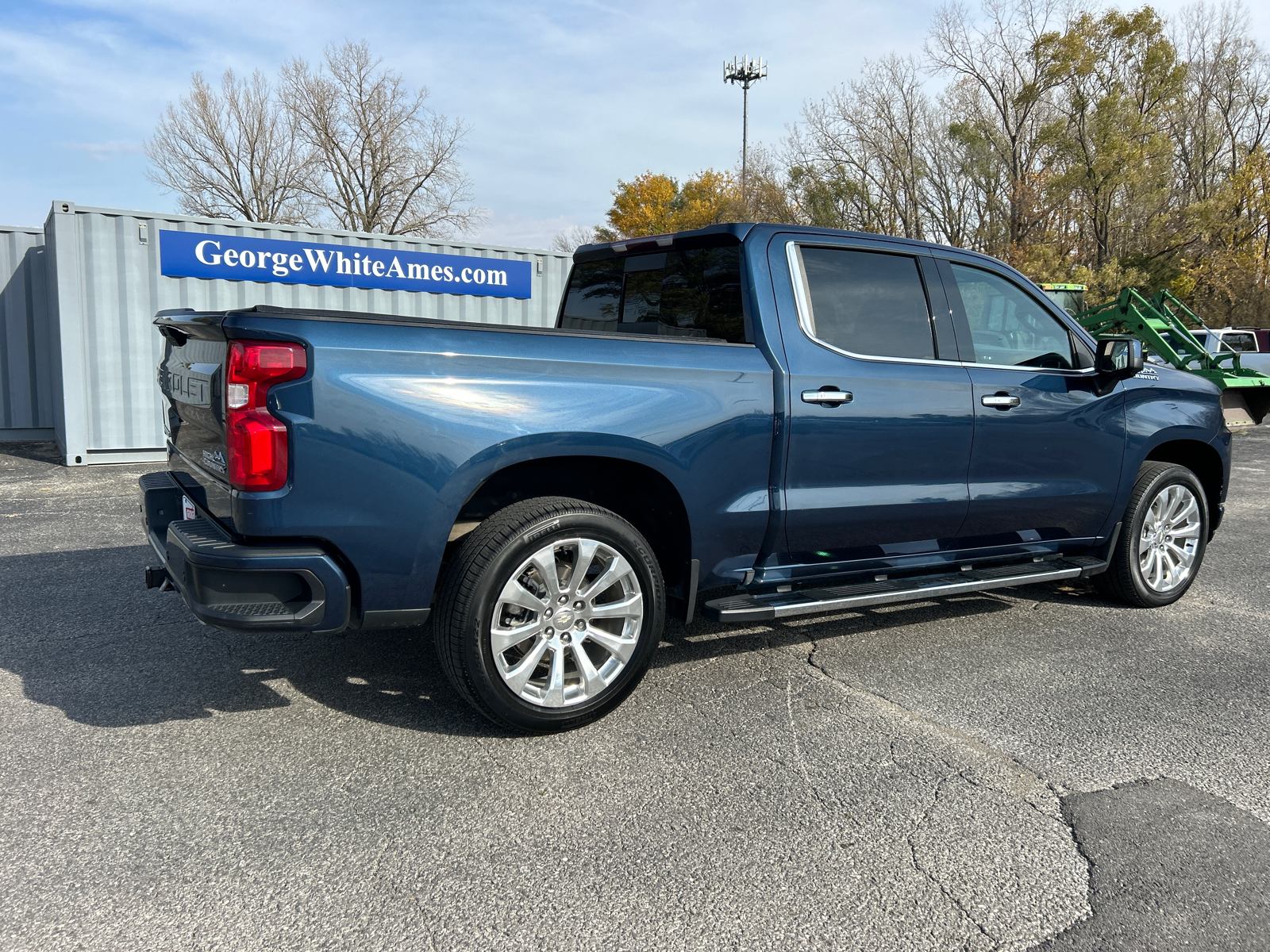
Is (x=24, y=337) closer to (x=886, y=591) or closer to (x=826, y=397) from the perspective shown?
(x=826, y=397)

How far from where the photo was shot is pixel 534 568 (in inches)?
127

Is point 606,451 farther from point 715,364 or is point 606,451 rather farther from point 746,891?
point 746,891

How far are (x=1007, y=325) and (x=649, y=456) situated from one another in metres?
2.23

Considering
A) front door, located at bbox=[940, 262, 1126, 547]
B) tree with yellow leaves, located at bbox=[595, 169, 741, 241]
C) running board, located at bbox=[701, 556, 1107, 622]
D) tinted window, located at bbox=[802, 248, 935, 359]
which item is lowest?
running board, located at bbox=[701, 556, 1107, 622]

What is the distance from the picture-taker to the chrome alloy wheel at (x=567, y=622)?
320 centimetres

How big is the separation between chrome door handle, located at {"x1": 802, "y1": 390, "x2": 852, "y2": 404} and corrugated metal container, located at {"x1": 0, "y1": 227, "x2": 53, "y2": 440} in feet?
38.8

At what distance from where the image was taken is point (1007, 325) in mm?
4539

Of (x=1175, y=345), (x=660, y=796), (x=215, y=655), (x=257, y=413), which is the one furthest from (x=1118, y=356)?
(x=1175, y=345)

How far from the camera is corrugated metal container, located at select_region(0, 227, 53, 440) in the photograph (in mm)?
12008

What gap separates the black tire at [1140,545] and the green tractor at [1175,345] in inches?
393

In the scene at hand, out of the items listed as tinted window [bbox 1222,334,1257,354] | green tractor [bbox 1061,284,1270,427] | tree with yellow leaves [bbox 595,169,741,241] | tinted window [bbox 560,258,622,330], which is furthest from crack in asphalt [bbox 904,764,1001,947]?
tree with yellow leaves [bbox 595,169,741,241]

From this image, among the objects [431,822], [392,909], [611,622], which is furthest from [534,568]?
[392,909]

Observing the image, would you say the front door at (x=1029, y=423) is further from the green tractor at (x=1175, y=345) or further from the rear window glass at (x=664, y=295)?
the green tractor at (x=1175, y=345)

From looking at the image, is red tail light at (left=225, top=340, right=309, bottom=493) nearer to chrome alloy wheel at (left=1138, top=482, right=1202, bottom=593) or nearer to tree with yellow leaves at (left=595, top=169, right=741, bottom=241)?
chrome alloy wheel at (left=1138, top=482, right=1202, bottom=593)
